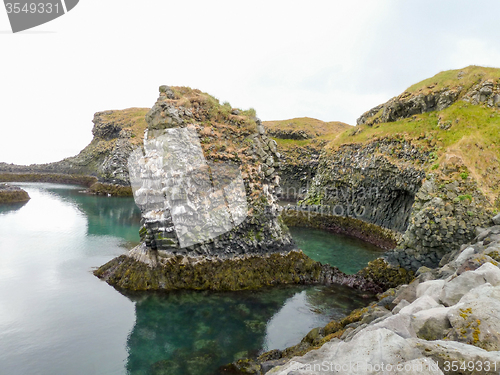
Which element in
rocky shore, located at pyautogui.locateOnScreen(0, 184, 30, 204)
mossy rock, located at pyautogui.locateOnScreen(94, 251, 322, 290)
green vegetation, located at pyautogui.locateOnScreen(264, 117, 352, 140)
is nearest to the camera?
mossy rock, located at pyautogui.locateOnScreen(94, 251, 322, 290)

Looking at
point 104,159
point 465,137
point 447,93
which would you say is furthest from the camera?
point 104,159

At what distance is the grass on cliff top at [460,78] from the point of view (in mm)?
29344

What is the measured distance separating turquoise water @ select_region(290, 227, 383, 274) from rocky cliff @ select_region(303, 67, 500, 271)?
4125 millimetres

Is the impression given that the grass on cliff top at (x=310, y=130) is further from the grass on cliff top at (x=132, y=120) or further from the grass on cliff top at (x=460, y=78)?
the grass on cliff top at (x=132, y=120)

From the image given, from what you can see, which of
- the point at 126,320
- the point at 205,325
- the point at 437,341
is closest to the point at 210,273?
the point at 205,325

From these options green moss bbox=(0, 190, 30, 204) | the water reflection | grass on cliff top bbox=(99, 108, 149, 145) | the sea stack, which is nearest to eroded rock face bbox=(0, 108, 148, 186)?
grass on cliff top bbox=(99, 108, 149, 145)

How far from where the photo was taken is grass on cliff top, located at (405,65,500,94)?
2934 centimetres

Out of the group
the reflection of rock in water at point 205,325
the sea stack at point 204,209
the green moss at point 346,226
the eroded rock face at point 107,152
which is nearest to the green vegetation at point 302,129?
the green moss at point 346,226

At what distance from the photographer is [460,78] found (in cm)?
3088

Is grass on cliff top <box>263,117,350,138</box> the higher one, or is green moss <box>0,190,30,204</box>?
grass on cliff top <box>263,117,350,138</box>

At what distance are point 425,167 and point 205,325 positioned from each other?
79.4ft

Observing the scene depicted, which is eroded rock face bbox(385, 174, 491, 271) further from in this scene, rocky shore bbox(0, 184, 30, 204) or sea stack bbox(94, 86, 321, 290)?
rocky shore bbox(0, 184, 30, 204)

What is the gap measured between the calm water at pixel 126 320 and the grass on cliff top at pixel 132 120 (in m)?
67.7

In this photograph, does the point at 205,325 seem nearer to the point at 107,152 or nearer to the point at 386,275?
the point at 386,275
